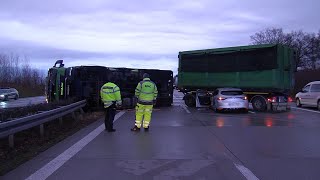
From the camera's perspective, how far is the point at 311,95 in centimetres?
2727

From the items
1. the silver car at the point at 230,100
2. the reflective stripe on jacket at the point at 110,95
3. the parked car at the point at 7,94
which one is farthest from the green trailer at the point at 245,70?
the parked car at the point at 7,94

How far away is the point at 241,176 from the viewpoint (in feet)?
24.4

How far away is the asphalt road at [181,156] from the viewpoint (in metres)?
7.68

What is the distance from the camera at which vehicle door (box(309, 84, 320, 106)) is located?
87.2 feet

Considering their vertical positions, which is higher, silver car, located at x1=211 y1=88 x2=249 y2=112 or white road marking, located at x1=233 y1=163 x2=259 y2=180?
silver car, located at x1=211 y1=88 x2=249 y2=112

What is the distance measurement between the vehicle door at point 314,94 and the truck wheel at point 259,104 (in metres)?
3.84

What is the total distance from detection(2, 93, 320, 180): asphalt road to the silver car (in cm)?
846

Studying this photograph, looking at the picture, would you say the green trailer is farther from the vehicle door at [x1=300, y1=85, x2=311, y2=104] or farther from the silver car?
the vehicle door at [x1=300, y1=85, x2=311, y2=104]

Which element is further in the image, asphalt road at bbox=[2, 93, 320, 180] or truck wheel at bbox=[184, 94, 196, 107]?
truck wheel at bbox=[184, 94, 196, 107]

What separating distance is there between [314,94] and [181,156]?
19645mm

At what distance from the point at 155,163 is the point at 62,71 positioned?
17.2 m

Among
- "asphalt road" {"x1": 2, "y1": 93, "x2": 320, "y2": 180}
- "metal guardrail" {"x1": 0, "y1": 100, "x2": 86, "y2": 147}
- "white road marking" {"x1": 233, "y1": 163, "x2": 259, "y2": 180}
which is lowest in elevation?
"asphalt road" {"x1": 2, "y1": 93, "x2": 320, "y2": 180}

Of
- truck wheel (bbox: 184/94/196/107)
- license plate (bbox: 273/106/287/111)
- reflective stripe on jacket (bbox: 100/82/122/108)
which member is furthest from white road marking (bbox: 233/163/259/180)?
truck wheel (bbox: 184/94/196/107)

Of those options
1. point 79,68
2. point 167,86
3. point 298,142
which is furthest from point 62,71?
point 298,142
